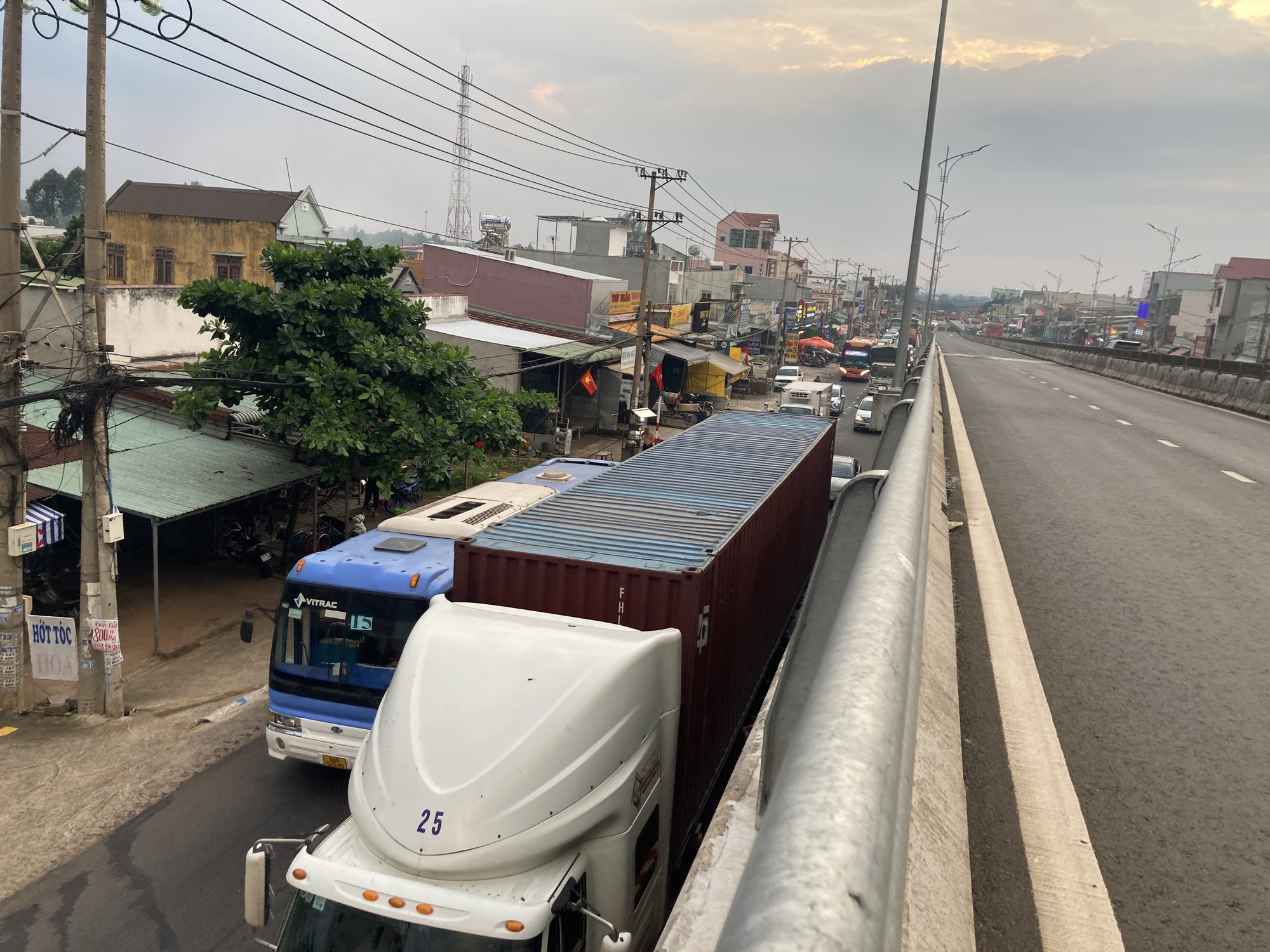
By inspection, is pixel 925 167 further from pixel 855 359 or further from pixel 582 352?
pixel 855 359

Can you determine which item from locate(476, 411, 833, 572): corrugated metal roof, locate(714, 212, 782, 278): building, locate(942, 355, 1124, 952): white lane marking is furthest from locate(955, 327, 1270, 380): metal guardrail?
locate(714, 212, 782, 278): building

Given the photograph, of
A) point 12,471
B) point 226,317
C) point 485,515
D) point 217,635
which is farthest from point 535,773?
point 226,317

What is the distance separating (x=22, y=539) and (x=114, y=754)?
118 inches

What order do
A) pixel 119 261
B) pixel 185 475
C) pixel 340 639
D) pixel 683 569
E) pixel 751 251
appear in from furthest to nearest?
pixel 751 251
pixel 119 261
pixel 185 475
pixel 340 639
pixel 683 569

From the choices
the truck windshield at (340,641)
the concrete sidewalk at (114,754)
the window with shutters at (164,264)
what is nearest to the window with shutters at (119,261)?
the window with shutters at (164,264)

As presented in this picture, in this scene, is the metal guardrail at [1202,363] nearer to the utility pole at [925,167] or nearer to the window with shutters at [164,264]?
the utility pole at [925,167]

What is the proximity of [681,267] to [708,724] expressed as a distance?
61078 millimetres

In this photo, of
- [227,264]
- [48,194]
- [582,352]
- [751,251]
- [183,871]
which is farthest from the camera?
[751,251]

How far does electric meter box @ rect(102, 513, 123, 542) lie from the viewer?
1130 centimetres

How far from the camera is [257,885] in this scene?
17.6 feet

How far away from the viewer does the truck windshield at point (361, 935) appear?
15.2ft

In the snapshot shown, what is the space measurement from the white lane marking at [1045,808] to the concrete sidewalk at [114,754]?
9.22 m

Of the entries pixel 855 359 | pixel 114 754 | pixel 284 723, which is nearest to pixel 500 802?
pixel 284 723

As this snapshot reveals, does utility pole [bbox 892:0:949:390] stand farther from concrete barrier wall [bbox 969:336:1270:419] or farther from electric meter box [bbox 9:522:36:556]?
electric meter box [bbox 9:522:36:556]
